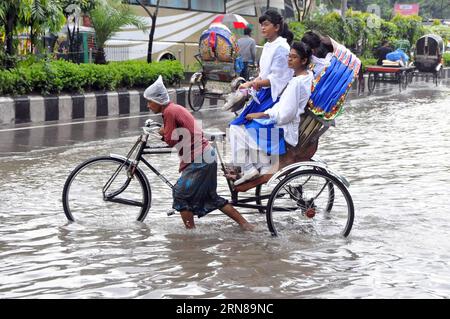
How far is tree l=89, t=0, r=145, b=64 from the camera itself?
16312 mm

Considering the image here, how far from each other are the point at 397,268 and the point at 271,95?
1936mm

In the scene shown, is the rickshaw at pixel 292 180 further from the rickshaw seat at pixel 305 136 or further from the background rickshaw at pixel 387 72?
the background rickshaw at pixel 387 72

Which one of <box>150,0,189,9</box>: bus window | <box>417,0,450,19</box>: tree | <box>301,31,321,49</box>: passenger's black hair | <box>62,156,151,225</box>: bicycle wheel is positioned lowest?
<box>62,156,151,225</box>: bicycle wheel

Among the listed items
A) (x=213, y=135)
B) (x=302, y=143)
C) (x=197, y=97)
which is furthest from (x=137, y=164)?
(x=197, y=97)

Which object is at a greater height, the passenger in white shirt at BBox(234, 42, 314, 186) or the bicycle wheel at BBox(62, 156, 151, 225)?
the passenger in white shirt at BBox(234, 42, 314, 186)

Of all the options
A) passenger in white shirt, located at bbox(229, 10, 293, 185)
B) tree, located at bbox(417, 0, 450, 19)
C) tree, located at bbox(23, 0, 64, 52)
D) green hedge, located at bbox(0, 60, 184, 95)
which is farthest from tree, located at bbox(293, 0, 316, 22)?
tree, located at bbox(417, 0, 450, 19)

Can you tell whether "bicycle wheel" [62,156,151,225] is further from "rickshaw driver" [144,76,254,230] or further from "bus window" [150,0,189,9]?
"bus window" [150,0,189,9]

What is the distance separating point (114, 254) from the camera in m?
5.58

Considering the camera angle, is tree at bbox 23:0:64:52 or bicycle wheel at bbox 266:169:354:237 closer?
bicycle wheel at bbox 266:169:354:237

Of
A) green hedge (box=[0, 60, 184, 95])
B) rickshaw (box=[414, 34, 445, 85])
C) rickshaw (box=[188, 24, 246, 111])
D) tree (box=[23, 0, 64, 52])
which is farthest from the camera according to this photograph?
rickshaw (box=[414, 34, 445, 85])

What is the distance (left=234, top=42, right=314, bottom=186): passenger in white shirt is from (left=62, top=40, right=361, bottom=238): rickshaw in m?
0.09

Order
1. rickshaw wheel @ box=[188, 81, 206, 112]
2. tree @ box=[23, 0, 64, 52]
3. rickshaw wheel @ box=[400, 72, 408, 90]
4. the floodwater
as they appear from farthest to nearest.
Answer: rickshaw wheel @ box=[400, 72, 408, 90] < rickshaw wheel @ box=[188, 81, 206, 112] < tree @ box=[23, 0, 64, 52] < the floodwater

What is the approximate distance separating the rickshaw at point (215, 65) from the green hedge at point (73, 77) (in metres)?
1.05
